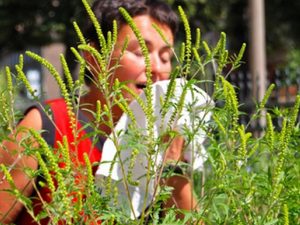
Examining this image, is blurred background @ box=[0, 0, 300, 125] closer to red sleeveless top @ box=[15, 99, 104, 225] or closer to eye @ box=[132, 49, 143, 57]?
red sleeveless top @ box=[15, 99, 104, 225]

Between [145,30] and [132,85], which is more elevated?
[145,30]

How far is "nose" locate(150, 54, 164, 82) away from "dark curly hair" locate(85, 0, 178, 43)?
0.15 m

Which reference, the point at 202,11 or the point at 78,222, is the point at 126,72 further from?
the point at 202,11

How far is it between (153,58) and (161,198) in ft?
3.23

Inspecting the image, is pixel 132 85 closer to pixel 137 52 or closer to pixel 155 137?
pixel 137 52

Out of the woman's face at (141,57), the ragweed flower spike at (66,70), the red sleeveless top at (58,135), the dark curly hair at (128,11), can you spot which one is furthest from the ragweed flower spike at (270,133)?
the dark curly hair at (128,11)

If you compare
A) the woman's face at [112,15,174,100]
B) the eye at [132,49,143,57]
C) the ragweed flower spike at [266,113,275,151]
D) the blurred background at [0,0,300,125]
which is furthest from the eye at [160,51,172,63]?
the ragweed flower spike at [266,113,275,151]

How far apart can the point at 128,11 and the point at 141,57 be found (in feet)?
0.82

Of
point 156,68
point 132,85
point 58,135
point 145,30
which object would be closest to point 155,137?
point 58,135

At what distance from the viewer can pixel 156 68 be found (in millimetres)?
2371

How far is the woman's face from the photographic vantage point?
89.9 inches

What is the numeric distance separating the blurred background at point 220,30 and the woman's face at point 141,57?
18cm

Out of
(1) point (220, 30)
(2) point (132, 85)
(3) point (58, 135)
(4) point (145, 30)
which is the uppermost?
(1) point (220, 30)

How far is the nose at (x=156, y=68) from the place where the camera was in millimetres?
2369
